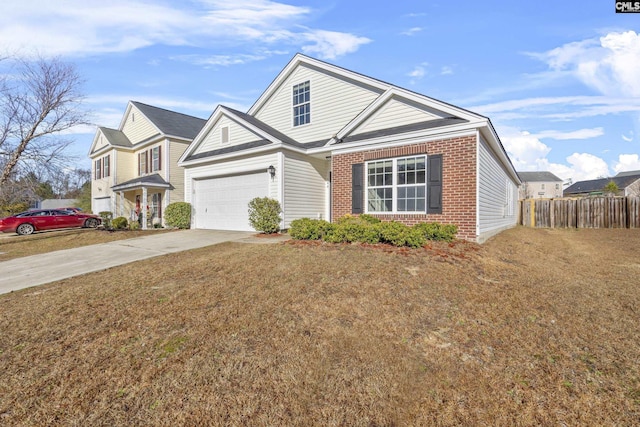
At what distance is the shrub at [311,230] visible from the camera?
8180 millimetres

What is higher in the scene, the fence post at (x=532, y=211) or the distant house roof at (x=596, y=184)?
the distant house roof at (x=596, y=184)

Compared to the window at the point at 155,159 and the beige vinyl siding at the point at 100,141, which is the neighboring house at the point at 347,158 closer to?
the window at the point at 155,159

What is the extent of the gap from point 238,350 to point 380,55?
10.4 m

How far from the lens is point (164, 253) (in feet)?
27.7

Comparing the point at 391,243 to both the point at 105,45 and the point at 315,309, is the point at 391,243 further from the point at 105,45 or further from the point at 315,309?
the point at 105,45

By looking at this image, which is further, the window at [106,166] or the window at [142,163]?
the window at [106,166]

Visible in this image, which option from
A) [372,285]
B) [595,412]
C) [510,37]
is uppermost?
[510,37]

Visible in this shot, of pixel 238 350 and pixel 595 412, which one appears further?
pixel 238 350

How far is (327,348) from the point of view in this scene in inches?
120

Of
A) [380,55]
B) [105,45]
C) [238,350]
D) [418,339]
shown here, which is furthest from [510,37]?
[105,45]

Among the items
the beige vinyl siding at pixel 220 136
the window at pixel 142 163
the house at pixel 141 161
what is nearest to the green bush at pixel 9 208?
the house at pixel 141 161

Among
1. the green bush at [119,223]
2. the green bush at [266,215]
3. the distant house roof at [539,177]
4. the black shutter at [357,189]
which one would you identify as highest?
the distant house roof at [539,177]

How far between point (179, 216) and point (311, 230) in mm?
8836

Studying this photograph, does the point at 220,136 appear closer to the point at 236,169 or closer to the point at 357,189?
the point at 236,169
